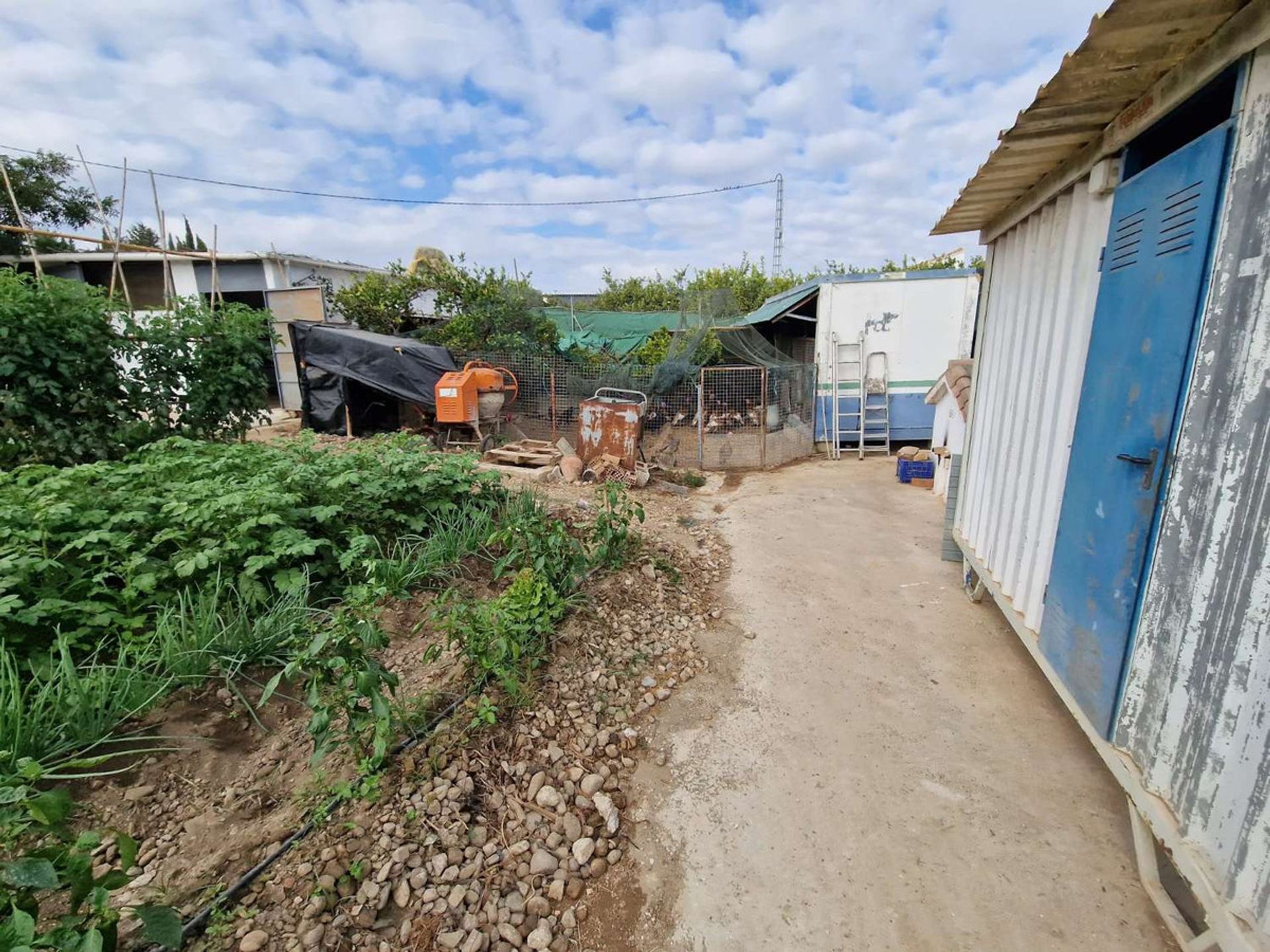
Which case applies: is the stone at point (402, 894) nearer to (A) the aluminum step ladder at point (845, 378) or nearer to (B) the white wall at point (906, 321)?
(A) the aluminum step ladder at point (845, 378)

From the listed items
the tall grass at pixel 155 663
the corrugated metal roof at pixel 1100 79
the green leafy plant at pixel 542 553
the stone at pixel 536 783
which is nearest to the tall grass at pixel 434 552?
the tall grass at pixel 155 663

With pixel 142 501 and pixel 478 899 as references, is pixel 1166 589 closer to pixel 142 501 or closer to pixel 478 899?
pixel 478 899

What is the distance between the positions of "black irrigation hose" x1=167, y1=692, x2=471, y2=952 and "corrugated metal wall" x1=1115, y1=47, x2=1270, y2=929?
245 centimetres

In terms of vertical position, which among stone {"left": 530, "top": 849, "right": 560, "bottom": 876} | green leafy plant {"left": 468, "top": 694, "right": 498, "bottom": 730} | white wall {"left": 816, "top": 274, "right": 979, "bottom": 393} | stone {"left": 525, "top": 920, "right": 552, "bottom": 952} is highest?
white wall {"left": 816, "top": 274, "right": 979, "bottom": 393}

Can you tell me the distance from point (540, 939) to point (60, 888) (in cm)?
119

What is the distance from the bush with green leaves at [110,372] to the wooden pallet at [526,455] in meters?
2.88

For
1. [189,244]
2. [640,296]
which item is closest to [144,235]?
[189,244]

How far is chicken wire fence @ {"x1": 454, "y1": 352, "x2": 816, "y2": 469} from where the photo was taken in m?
8.84

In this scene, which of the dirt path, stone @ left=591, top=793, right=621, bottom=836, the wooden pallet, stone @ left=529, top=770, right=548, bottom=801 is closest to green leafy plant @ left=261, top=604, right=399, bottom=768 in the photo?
stone @ left=529, top=770, right=548, bottom=801

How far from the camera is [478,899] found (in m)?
1.74

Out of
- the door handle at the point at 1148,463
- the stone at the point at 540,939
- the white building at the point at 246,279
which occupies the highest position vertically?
the white building at the point at 246,279

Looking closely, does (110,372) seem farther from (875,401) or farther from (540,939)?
(875,401)

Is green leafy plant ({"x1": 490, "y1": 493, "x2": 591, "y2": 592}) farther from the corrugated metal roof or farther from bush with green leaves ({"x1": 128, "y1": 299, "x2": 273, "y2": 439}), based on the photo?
bush with green leaves ({"x1": 128, "y1": 299, "x2": 273, "y2": 439})

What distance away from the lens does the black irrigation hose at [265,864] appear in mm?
1551
